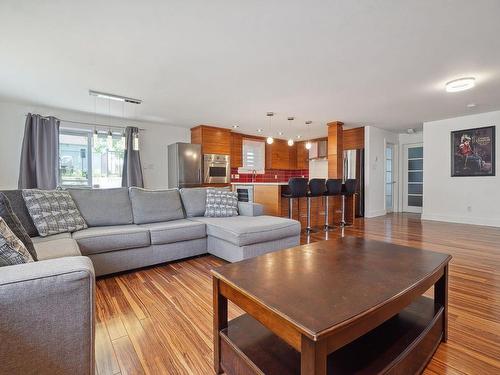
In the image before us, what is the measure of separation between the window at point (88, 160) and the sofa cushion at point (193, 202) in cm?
288

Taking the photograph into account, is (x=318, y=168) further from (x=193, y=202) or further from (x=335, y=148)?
(x=193, y=202)

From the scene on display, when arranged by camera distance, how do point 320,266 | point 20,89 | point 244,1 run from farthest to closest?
point 20,89, point 244,1, point 320,266

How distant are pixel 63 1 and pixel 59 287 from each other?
6.99 feet

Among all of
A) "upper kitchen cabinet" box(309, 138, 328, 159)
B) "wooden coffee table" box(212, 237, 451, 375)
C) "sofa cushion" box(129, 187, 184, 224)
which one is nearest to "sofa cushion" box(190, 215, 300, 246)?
"sofa cushion" box(129, 187, 184, 224)

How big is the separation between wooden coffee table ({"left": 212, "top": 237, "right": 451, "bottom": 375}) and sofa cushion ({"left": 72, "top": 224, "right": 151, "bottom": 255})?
165cm

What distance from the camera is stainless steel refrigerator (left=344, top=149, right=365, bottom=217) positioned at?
638 cm

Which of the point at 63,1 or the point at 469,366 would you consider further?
the point at 63,1

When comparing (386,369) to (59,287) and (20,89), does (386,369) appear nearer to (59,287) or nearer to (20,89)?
(59,287)

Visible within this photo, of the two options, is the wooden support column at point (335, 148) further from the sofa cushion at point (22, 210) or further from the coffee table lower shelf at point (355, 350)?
the sofa cushion at point (22, 210)

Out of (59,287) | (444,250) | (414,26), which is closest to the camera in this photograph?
(59,287)

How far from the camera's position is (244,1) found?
6.13ft

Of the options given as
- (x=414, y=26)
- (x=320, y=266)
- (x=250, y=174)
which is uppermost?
(x=414, y=26)

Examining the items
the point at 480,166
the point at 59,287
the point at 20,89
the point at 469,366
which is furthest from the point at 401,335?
the point at 480,166

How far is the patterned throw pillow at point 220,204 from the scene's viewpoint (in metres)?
3.43
